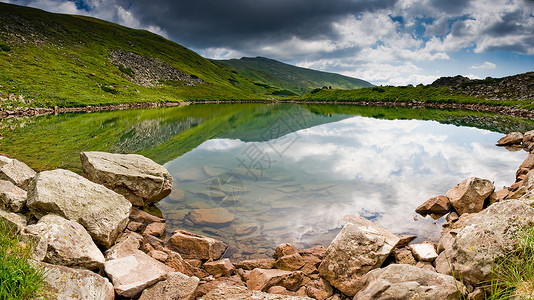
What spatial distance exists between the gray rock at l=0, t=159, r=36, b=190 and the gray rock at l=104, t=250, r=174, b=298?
7382 millimetres

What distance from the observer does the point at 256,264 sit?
982cm

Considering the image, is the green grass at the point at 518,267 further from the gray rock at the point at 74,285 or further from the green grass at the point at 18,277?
the green grass at the point at 18,277

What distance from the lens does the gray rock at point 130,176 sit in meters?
14.0

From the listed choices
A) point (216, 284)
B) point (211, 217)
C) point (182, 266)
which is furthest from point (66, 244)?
point (211, 217)

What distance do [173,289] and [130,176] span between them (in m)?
8.68

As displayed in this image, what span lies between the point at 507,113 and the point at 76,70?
13355 centimetres

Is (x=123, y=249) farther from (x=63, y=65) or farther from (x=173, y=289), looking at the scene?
(x=63, y=65)

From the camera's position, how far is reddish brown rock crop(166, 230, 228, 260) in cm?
1030

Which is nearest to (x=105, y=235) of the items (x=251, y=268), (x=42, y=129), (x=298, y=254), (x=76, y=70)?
(x=251, y=268)

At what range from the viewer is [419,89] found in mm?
144000

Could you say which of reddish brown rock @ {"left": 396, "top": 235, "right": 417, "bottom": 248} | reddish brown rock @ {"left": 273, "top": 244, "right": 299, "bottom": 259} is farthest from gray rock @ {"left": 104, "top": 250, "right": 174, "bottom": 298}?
reddish brown rock @ {"left": 396, "top": 235, "right": 417, "bottom": 248}

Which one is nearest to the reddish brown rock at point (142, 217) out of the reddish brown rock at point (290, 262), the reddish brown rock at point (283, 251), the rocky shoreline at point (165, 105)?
the reddish brown rock at point (283, 251)

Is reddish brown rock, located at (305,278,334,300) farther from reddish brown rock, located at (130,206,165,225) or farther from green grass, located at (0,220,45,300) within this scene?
reddish brown rock, located at (130,206,165,225)

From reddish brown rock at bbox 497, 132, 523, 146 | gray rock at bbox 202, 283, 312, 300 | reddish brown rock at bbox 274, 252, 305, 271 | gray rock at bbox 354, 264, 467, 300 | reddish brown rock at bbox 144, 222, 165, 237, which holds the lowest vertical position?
reddish brown rock at bbox 144, 222, 165, 237
